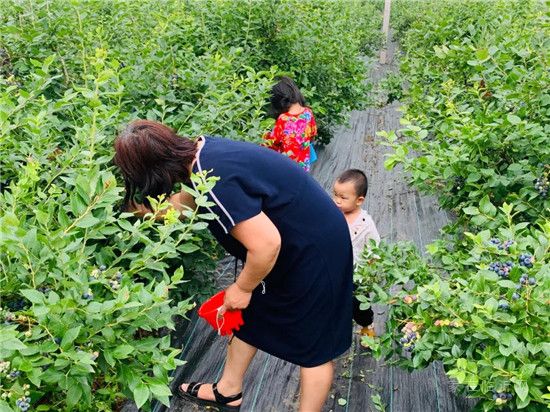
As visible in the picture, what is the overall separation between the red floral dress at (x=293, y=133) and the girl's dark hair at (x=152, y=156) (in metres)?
1.95

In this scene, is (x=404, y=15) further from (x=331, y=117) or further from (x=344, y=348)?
(x=344, y=348)

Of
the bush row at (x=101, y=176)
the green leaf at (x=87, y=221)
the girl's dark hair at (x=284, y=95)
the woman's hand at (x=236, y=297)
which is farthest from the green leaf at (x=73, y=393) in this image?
the girl's dark hair at (x=284, y=95)

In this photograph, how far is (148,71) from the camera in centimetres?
271

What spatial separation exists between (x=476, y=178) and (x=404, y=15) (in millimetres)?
11752

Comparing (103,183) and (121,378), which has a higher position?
(103,183)

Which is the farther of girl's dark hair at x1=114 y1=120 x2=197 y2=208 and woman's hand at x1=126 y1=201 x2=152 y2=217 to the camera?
woman's hand at x1=126 y1=201 x2=152 y2=217

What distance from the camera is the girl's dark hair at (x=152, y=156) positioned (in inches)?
68.2

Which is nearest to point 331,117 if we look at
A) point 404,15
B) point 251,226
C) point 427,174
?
point 427,174

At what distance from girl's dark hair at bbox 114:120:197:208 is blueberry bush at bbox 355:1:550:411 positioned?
773 mm

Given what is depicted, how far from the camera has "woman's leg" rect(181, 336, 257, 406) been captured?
7.79 feet

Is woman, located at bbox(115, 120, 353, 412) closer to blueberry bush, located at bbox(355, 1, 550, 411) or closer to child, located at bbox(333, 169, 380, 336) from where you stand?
blueberry bush, located at bbox(355, 1, 550, 411)

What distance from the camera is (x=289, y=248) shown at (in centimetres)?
198

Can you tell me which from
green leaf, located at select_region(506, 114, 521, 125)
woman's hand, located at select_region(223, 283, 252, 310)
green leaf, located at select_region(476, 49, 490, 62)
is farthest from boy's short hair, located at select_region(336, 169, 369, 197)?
woman's hand, located at select_region(223, 283, 252, 310)

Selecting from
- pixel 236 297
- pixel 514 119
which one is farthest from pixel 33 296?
pixel 514 119
